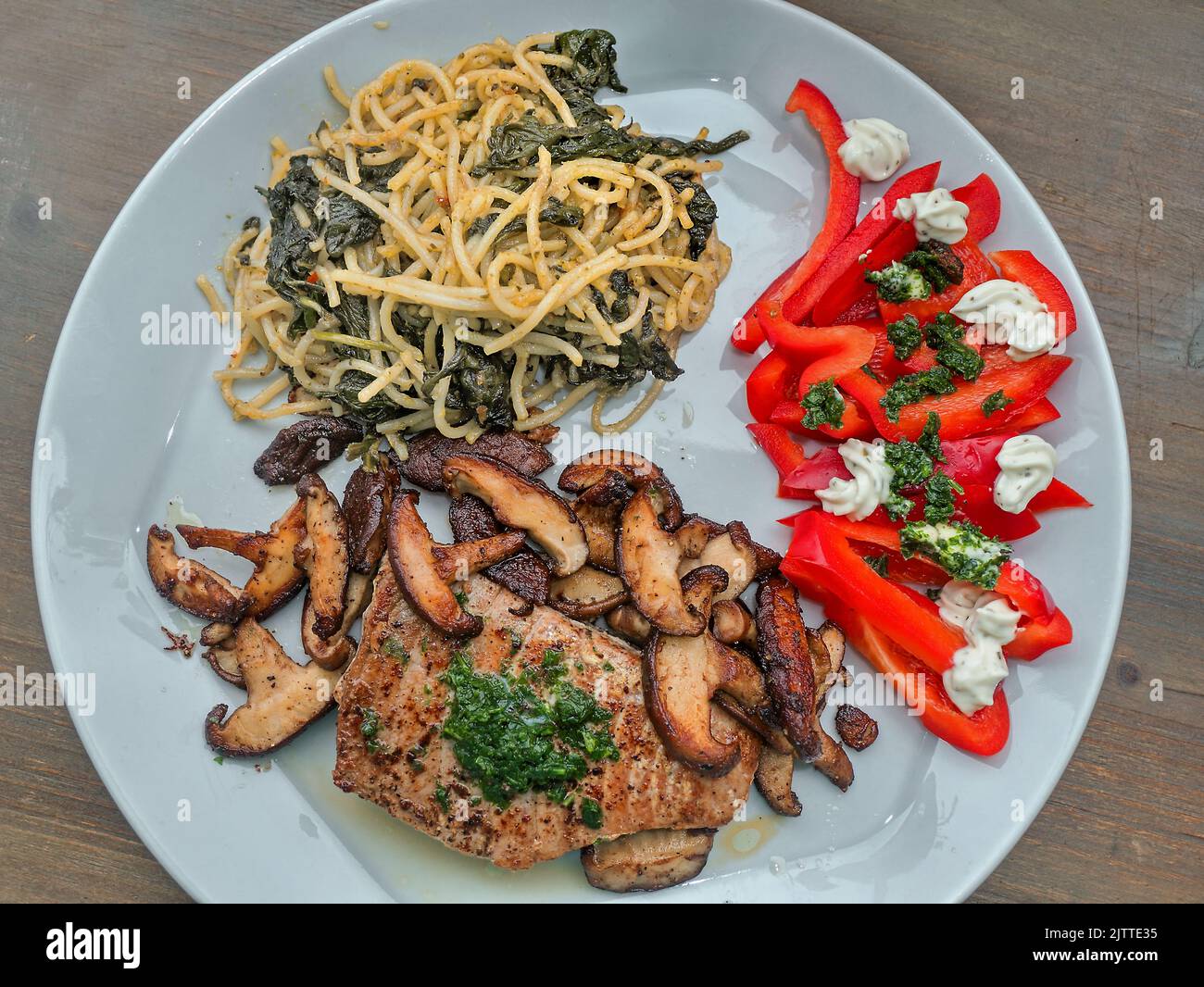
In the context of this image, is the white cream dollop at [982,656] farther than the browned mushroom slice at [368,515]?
No

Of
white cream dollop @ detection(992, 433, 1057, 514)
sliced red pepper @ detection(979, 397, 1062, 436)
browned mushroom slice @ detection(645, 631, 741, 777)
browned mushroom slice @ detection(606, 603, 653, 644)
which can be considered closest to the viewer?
browned mushroom slice @ detection(645, 631, 741, 777)

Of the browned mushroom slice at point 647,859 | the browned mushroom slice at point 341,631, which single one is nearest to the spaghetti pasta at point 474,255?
the browned mushroom slice at point 341,631

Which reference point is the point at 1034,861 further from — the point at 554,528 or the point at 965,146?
the point at 965,146

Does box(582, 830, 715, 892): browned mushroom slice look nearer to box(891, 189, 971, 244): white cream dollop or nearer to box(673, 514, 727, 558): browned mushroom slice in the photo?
box(673, 514, 727, 558): browned mushroom slice

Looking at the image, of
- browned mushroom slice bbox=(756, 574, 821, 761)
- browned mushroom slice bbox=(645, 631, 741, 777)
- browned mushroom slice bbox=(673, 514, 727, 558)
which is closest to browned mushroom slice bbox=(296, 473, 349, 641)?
browned mushroom slice bbox=(645, 631, 741, 777)

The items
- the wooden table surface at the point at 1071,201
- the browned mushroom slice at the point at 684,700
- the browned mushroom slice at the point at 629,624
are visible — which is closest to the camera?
the browned mushroom slice at the point at 684,700

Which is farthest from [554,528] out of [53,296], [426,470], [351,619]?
[53,296]

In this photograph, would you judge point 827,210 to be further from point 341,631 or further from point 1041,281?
point 341,631

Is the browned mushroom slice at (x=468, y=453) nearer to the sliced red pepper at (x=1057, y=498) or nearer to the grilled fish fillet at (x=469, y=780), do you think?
the grilled fish fillet at (x=469, y=780)
